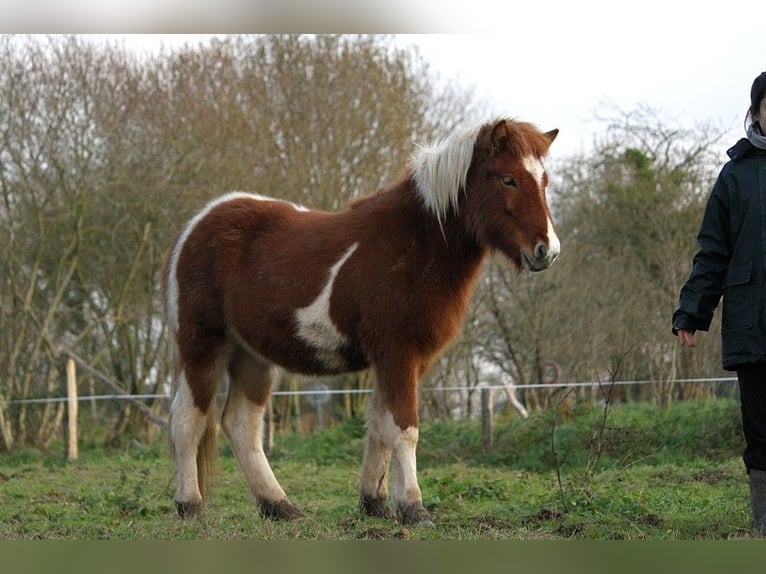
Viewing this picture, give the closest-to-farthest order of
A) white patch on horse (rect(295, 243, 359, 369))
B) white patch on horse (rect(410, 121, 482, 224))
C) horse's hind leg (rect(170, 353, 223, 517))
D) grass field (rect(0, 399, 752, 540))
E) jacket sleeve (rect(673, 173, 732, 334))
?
jacket sleeve (rect(673, 173, 732, 334))
grass field (rect(0, 399, 752, 540))
white patch on horse (rect(410, 121, 482, 224))
white patch on horse (rect(295, 243, 359, 369))
horse's hind leg (rect(170, 353, 223, 517))

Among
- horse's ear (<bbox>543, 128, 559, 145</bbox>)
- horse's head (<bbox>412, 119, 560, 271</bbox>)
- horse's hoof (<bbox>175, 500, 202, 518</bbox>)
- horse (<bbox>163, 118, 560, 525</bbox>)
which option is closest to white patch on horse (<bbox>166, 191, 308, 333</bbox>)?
horse (<bbox>163, 118, 560, 525</bbox>)

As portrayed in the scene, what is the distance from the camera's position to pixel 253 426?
7895 mm

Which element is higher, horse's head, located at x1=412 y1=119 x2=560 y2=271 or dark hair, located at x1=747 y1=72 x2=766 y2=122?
dark hair, located at x1=747 y1=72 x2=766 y2=122

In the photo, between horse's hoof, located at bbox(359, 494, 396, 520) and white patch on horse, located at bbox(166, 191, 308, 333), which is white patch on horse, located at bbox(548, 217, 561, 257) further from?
white patch on horse, located at bbox(166, 191, 308, 333)

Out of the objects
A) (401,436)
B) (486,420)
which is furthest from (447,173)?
(486,420)

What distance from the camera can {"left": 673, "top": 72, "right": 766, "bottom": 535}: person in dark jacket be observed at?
5641 mm

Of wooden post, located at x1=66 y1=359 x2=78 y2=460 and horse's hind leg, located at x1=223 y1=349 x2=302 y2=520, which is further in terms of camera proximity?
wooden post, located at x1=66 y1=359 x2=78 y2=460

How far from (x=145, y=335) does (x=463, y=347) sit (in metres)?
5.65

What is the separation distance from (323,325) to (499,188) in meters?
1.57

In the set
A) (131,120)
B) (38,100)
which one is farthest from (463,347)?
(38,100)

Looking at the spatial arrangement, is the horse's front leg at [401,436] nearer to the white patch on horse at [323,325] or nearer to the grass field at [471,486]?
the grass field at [471,486]

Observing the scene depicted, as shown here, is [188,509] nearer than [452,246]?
No

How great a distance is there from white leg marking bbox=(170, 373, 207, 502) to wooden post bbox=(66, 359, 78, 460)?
8.05 m

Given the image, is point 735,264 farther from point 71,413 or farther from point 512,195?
point 71,413
